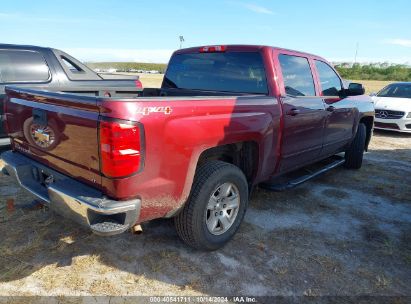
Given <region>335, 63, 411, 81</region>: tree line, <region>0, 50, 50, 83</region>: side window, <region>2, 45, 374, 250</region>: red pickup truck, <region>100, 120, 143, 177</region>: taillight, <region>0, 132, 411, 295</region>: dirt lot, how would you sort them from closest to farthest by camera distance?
<region>100, 120, 143, 177</region>: taillight < <region>2, 45, 374, 250</region>: red pickup truck < <region>0, 132, 411, 295</region>: dirt lot < <region>0, 50, 50, 83</region>: side window < <region>335, 63, 411, 81</region>: tree line

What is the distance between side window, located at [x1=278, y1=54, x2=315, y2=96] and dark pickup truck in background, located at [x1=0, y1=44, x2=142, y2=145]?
7.81ft

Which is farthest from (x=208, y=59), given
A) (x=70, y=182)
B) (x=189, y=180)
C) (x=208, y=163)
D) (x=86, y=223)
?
(x=86, y=223)

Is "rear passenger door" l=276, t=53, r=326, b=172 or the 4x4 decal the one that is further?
"rear passenger door" l=276, t=53, r=326, b=172

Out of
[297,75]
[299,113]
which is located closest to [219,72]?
[297,75]

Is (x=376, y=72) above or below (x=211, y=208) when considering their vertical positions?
above

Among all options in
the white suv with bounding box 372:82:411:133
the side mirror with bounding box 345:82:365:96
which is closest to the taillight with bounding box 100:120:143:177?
the side mirror with bounding box 345:82:365:96

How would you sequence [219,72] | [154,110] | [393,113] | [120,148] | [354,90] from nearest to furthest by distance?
[120,148]
[154,110]
[219,72]
[354,90]
[393,113]

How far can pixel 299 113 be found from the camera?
12.3ft

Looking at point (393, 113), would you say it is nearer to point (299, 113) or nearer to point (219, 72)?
point (299, 113)

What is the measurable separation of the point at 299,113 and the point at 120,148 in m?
2.25

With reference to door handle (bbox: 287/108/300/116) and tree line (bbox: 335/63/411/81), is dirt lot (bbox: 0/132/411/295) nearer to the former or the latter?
door handle (bbox: 287/108/300/116)

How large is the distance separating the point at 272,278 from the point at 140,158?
1468 mm

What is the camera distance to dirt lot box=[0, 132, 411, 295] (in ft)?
8.66

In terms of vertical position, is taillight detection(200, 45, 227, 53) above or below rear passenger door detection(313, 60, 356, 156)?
above
